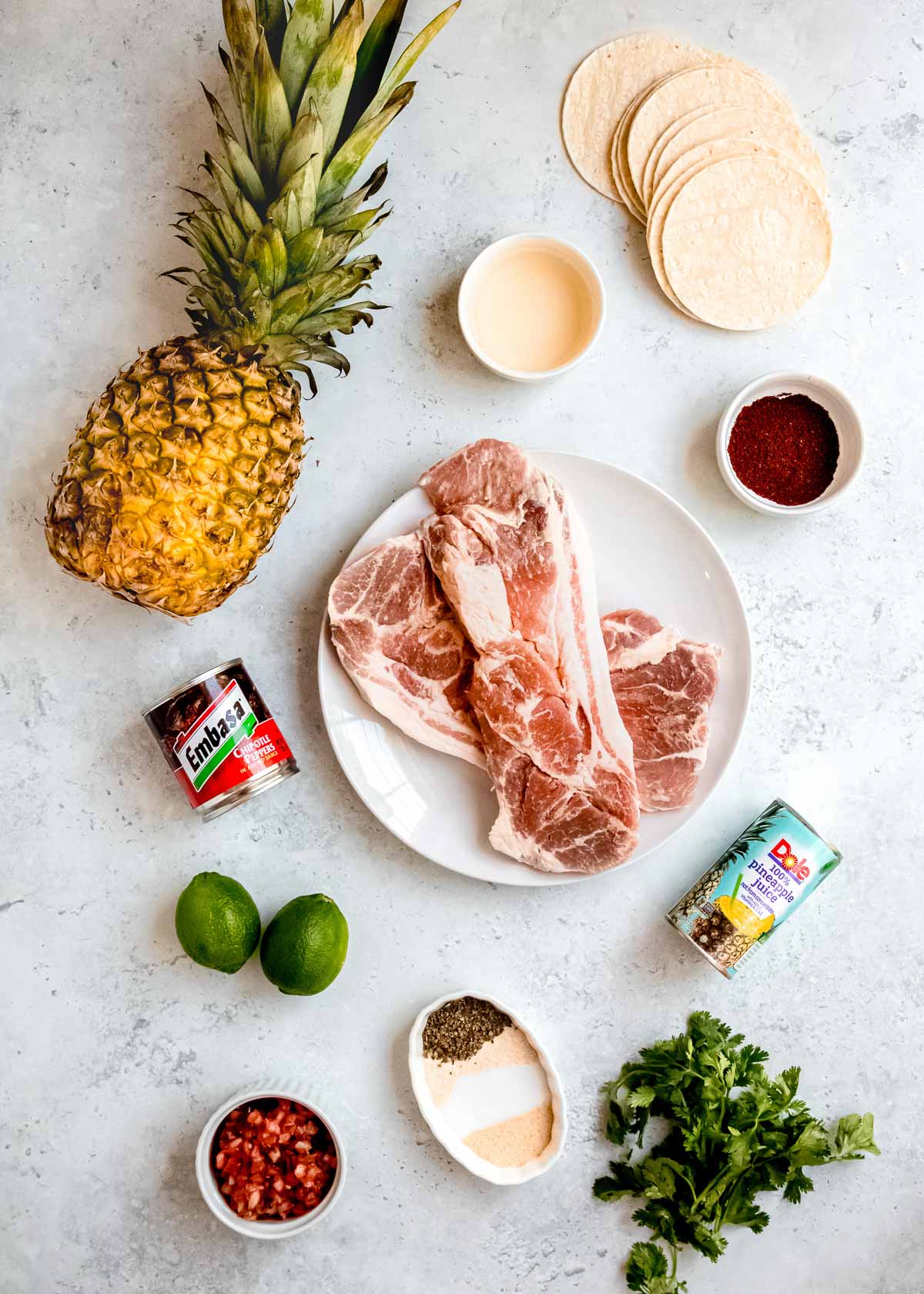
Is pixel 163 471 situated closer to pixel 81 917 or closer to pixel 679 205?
pixel 81 917

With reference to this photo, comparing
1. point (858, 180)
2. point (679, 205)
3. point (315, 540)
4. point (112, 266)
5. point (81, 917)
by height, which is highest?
point (858, 180)

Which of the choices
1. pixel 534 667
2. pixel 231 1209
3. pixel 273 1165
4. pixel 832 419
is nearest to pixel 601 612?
pixel 534 667

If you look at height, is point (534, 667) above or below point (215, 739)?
above

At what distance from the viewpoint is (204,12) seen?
8.10ft

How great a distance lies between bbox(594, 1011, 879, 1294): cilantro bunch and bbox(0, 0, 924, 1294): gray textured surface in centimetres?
9

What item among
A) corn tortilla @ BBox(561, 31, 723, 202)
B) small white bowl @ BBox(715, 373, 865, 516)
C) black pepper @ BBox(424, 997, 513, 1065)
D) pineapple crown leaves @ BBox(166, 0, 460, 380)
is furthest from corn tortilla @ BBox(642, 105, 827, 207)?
black pepper @ BBox(424, 997, 513, 1065)

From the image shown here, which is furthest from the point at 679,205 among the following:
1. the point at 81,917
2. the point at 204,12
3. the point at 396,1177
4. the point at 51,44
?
the point at 396,1177

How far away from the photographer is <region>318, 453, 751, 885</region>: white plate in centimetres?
231

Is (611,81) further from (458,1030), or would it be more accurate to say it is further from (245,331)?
(458,1030)

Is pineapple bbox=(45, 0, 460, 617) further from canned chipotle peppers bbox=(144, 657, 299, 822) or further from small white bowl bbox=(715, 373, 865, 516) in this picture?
small white bowl bbox=(715, 373, 865, 516)

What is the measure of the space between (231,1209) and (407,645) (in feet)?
4.72

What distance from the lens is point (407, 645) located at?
7.64 ft

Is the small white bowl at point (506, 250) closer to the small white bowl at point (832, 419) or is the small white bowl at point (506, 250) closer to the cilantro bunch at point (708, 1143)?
the small white bowl at point (832, 419)

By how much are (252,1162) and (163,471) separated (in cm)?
166
